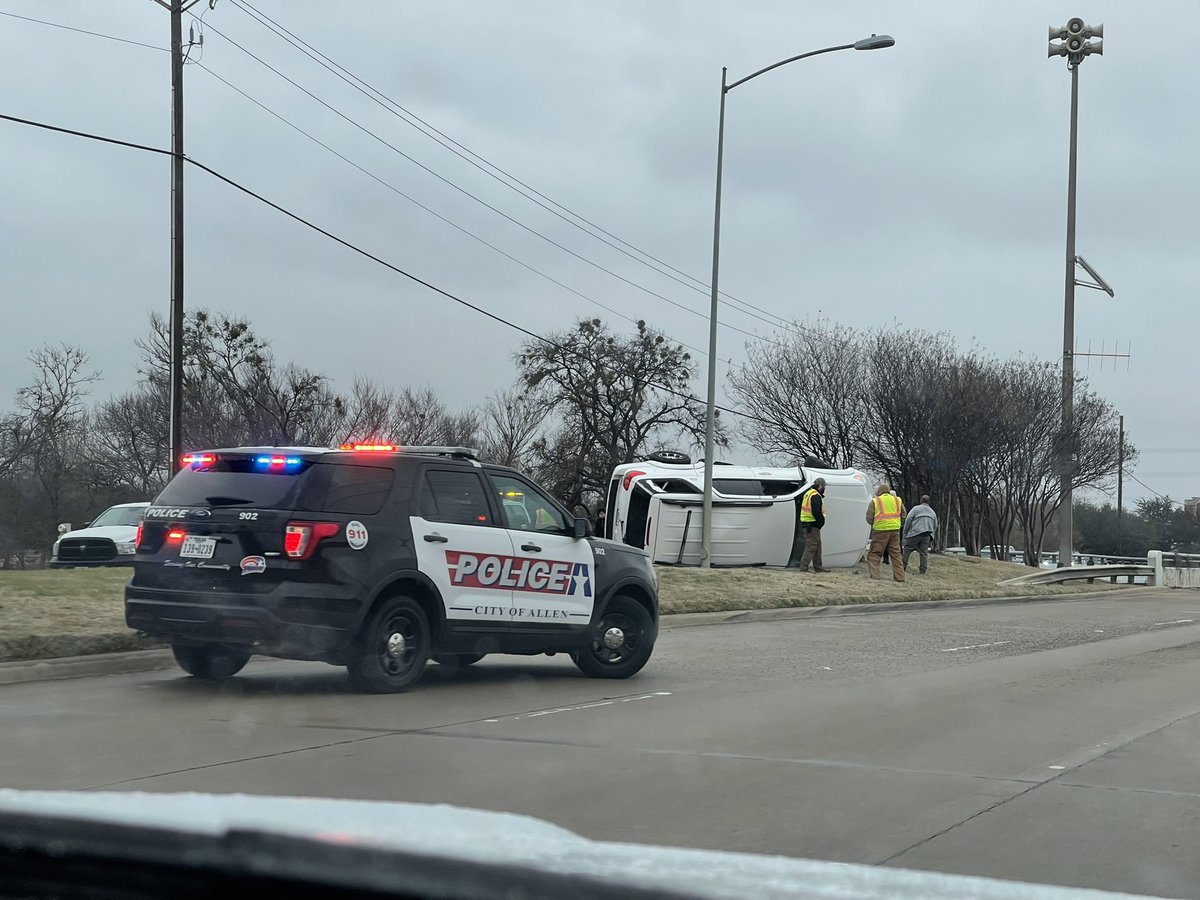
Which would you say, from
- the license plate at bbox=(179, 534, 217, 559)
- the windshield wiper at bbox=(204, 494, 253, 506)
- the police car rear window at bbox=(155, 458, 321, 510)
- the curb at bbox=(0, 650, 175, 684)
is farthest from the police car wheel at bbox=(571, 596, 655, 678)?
the curb at bbox=(0, 650, 175, 684)

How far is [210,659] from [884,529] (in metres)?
16.9

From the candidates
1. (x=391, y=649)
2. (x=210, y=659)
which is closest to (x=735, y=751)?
(x=391, y=649)

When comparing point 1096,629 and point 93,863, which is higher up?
point 93,863

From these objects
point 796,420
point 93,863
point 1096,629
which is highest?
point 796,420

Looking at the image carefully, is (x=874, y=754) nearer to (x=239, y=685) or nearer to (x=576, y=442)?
(x=239, y=685)

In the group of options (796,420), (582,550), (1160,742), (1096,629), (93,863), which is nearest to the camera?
(93,863)

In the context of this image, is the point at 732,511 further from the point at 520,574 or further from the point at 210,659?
the point at 210,659

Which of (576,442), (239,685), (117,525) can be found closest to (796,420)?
(576,442)

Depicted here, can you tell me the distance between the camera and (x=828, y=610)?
19.9m

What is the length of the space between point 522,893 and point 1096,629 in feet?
55.9

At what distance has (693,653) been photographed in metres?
13.4

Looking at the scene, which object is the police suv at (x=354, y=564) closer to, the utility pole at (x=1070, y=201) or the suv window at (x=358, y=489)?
the suv window at (x=358, y=489)

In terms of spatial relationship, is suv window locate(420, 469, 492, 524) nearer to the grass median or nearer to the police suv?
the police suv

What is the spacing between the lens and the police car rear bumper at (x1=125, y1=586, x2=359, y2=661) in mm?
9086
